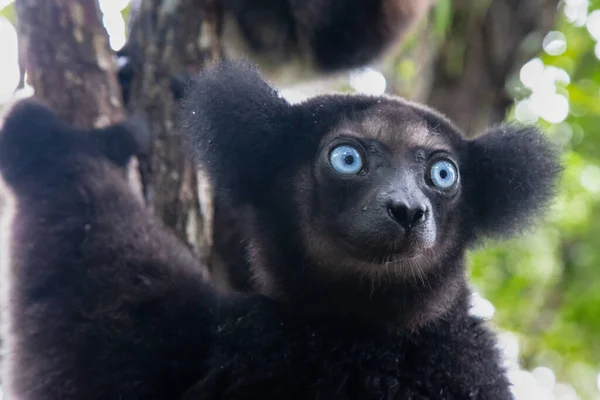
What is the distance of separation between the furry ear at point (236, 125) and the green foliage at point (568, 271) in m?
3.26

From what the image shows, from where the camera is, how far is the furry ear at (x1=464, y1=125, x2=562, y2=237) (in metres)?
3.10

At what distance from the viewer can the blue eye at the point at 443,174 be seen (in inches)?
111

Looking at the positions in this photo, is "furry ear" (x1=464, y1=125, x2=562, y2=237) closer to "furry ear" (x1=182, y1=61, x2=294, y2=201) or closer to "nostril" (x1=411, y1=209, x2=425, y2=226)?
"nostril" (x1=411, y1=209, x2=425, y2=226)

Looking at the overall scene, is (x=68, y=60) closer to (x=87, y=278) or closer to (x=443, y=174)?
(x=87, y=278)

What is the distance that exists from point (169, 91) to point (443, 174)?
1.41m

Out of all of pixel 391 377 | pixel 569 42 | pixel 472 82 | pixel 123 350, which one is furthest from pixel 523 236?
pixel 569 42

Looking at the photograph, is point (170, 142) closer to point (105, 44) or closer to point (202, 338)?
point (105, 44)

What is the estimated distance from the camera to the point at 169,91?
3518 millimetres

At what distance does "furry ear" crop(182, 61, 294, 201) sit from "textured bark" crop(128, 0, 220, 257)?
426mm

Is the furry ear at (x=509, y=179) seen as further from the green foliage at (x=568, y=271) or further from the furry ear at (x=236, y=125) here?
the green foliage at (x=568, y=271)

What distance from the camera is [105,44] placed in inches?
134

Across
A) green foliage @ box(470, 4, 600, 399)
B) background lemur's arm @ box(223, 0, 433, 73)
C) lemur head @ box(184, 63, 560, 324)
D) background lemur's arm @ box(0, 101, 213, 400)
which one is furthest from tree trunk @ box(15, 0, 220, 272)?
green foliage @ box(470, 4, 600, 399)

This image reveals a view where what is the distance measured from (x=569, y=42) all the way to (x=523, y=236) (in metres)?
3.47

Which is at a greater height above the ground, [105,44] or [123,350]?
[105,44]
